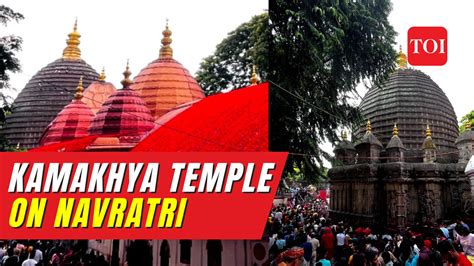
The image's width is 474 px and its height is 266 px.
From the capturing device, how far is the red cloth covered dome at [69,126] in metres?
9.11

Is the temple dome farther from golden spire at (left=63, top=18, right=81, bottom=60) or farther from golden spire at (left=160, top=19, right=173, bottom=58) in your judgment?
golden spire at (left=63, top=18, right=81, bottom=60)

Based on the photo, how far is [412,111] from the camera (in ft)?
53.9

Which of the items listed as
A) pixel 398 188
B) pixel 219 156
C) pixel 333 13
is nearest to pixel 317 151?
pixel 333 13

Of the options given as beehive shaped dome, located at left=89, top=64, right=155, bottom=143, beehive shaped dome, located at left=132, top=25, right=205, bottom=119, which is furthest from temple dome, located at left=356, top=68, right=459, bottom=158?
beehive shaped dome, located at left=89, top=64, right=155, bottom=143

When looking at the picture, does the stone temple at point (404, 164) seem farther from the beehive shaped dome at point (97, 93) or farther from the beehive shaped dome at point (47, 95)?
the beehive shaped dome at point (47, 95)

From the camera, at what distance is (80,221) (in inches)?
136

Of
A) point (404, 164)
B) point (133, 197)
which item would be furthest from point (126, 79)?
point (404, 164)

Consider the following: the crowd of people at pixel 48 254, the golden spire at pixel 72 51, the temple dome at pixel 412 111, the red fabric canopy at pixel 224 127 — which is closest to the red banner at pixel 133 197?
the red fabric canopy at pixel 224 127

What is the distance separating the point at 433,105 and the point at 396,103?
166cm

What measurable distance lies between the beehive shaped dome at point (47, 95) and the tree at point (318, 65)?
7.85m

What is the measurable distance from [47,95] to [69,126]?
5306 millimetres

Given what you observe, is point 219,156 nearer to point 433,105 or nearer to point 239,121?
point 239,121

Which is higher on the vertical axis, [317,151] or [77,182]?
[317,151]

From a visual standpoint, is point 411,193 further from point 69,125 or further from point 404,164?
point 69,125
